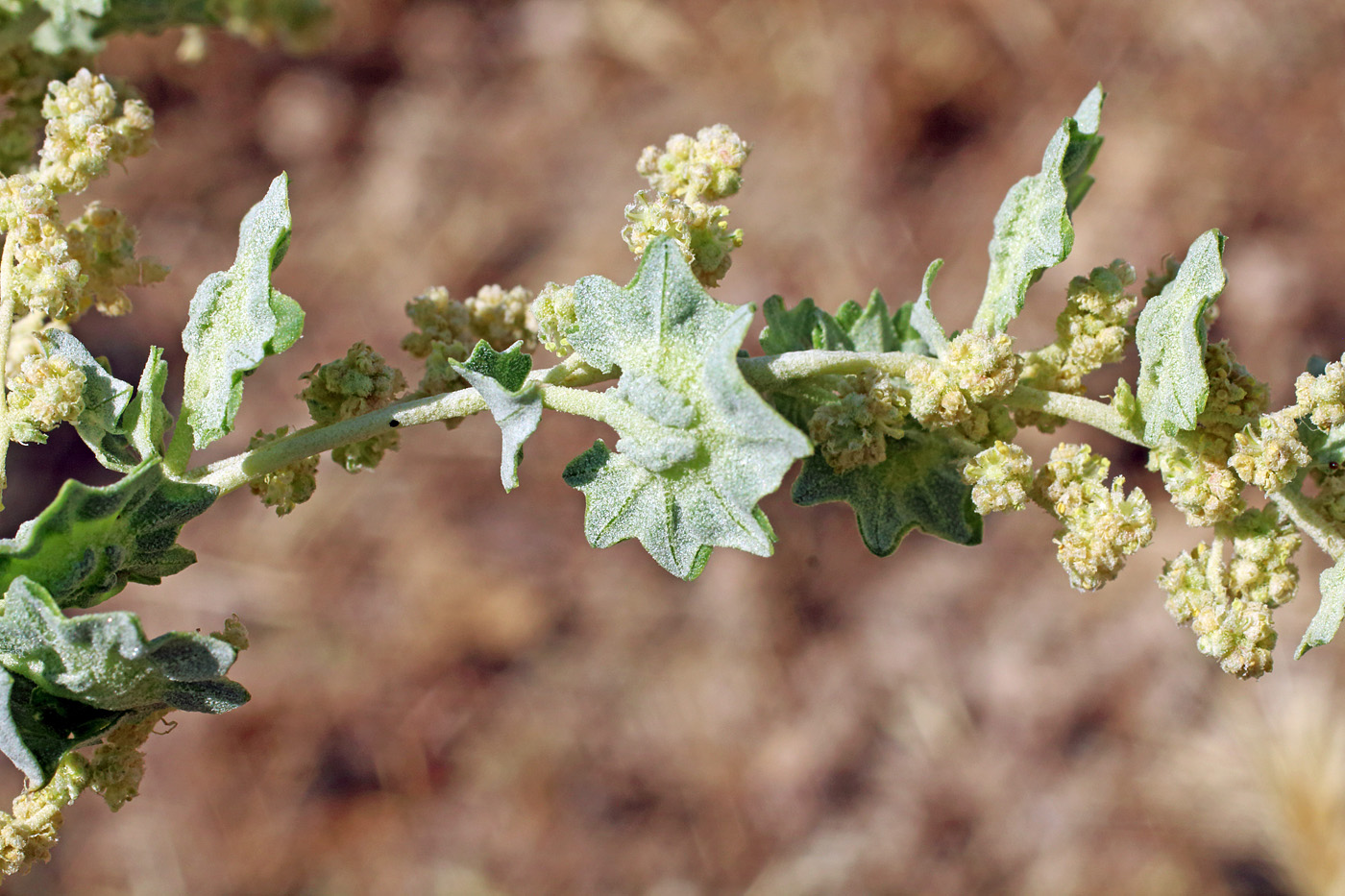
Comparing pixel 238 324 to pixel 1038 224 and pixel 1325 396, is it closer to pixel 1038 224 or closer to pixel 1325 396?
pixel 1038 224

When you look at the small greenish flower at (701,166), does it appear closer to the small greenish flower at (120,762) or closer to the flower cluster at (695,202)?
the flower cluster at (695,202)

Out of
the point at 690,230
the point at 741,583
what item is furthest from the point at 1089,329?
the point at 741,583

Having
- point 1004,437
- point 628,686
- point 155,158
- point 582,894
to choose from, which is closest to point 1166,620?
point 628,686

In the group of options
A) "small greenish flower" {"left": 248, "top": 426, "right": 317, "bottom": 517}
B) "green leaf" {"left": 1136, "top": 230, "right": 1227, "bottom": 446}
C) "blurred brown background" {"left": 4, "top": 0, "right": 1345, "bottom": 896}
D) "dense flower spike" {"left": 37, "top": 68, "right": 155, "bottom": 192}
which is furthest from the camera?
"blurred brown background" {"left": 4, "top": 0, "right": 1345, "bottom": 896}

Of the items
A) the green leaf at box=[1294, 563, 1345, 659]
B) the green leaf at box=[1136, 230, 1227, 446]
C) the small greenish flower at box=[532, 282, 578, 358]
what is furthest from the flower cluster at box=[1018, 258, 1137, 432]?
the small greenish flower at box=[532, 282, 578, 358]

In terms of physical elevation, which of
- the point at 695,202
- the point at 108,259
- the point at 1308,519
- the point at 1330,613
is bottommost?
the point at 1330,613

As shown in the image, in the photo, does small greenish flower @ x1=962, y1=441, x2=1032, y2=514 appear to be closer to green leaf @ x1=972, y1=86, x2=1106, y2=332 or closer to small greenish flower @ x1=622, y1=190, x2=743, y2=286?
green leaf @ x1=972, y1=86, x2=1106, y2=332
